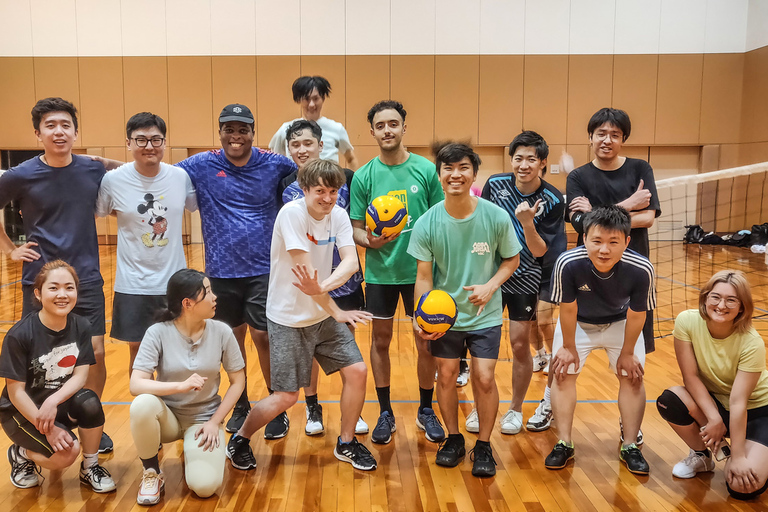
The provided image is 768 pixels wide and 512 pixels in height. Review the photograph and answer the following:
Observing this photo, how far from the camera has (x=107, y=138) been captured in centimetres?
1455

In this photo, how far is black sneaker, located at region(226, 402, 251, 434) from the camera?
378 cm

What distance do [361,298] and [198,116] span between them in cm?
1201

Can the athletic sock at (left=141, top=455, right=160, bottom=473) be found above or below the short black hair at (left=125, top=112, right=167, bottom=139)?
below

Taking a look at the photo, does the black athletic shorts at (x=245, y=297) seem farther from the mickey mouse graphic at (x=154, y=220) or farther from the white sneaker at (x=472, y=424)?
the white sneaker at (x=472, y=424)

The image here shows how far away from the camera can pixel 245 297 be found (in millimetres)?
3816

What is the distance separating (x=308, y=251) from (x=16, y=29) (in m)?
14.8

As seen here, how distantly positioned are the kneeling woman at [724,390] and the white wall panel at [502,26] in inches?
481

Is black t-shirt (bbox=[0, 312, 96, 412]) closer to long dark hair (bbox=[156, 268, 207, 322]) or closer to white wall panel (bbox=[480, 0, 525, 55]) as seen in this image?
long dark hair (bbox=[156, 268, 207, 322])

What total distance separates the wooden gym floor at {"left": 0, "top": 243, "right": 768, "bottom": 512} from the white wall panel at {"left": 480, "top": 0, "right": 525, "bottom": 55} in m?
11.4

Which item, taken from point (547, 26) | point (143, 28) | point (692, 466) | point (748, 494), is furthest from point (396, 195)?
point (143, 28)

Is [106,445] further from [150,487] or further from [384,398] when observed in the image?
[384,398]

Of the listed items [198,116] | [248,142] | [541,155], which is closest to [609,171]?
[541,155]

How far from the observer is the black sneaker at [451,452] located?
337cm

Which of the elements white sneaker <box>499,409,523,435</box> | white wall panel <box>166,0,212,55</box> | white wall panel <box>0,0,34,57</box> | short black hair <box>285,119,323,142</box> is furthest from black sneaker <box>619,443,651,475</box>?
white wall panel <box>0,0,34,57</box>
